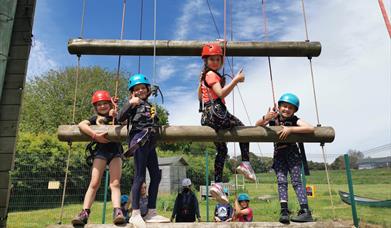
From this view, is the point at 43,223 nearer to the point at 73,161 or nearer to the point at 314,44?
the point at 73,161

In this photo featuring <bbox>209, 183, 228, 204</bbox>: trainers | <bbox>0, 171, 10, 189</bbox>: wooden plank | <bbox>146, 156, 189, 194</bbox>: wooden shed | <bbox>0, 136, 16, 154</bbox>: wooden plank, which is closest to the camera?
<bbox>209, 183, 228, 204</bbox>: trainers

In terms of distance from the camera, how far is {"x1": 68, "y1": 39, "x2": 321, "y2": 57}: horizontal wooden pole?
3703 millimetres

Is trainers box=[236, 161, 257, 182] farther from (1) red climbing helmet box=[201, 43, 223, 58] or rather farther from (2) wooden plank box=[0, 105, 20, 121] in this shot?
(2) wooden plank box=[0, 105, 20, 121]

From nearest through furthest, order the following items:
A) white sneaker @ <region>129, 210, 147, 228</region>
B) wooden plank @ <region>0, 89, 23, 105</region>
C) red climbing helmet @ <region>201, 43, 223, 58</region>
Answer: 1. white sneaker @ <region>129, 210, 147, 228</region>
2. red climbing helmet @ <region>201, 43, 223, 58</region>
3. wooden plank @ <region>0, 89, 23, 105</region>

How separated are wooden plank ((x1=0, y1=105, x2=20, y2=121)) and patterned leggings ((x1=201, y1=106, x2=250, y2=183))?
2877mm

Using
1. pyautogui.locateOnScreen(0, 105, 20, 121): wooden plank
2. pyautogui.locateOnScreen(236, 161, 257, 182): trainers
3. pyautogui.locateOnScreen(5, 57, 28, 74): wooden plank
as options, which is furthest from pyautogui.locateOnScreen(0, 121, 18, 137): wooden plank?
pyautogui.locateOnScreen(236, 161, 257, 182): trainers

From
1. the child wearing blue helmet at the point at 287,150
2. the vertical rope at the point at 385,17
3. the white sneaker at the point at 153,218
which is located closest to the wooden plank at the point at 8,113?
the white sneaker at the point at 153,218

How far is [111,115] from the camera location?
3.63 meters

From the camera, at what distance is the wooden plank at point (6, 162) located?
14.6 feet

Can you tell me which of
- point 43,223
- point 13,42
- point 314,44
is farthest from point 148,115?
point 43,223

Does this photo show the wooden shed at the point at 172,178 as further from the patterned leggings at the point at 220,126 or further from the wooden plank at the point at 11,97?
the patterned leggings at the point at 220,126

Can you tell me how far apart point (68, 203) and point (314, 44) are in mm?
10155

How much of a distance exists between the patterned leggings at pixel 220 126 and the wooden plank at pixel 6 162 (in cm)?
286

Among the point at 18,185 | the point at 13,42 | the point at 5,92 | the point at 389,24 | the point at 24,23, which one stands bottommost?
the point at 18,185
